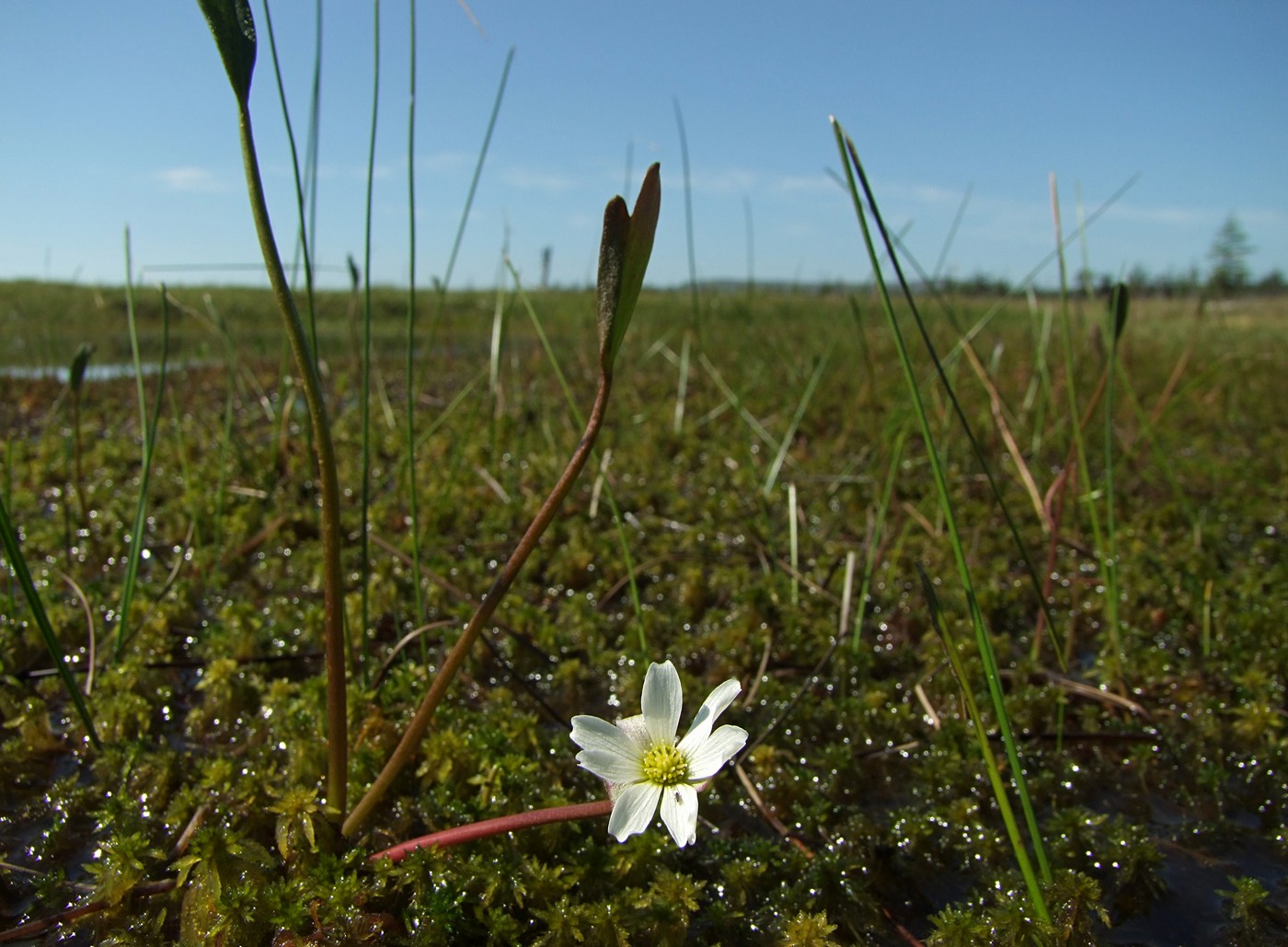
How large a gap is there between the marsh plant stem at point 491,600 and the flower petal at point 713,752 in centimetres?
25

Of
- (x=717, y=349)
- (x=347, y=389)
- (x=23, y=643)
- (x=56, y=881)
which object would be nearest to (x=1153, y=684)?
(x=56, y=881)

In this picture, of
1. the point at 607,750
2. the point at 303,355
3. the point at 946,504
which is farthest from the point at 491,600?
the point at 946,504

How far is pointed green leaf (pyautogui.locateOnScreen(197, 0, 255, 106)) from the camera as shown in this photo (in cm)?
75

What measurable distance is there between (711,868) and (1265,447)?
375cm

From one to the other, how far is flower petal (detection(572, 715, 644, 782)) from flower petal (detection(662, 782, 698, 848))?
0.04m

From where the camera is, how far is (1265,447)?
3.80m

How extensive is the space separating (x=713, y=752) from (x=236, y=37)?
30.9 inches

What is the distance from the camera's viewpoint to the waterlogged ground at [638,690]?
3.71 feet

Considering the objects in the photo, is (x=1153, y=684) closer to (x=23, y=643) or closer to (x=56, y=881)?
(x=56, y=881)

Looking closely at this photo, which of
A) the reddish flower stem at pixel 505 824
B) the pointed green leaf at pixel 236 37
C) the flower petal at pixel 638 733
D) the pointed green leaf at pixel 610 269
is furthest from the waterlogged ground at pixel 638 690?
the pointed green leaf at pixel 236 37

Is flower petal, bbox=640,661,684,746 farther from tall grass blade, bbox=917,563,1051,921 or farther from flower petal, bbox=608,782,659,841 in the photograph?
tall grass blade, bbox=917,563,1051,921

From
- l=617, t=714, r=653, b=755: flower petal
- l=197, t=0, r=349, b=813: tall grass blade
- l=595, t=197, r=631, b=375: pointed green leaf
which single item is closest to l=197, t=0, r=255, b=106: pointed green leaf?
l=197, t=0, r=349, b=813: tall grass blade

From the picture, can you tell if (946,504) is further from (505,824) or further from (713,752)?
(505,824)

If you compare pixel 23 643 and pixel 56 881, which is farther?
pixel 23 643
